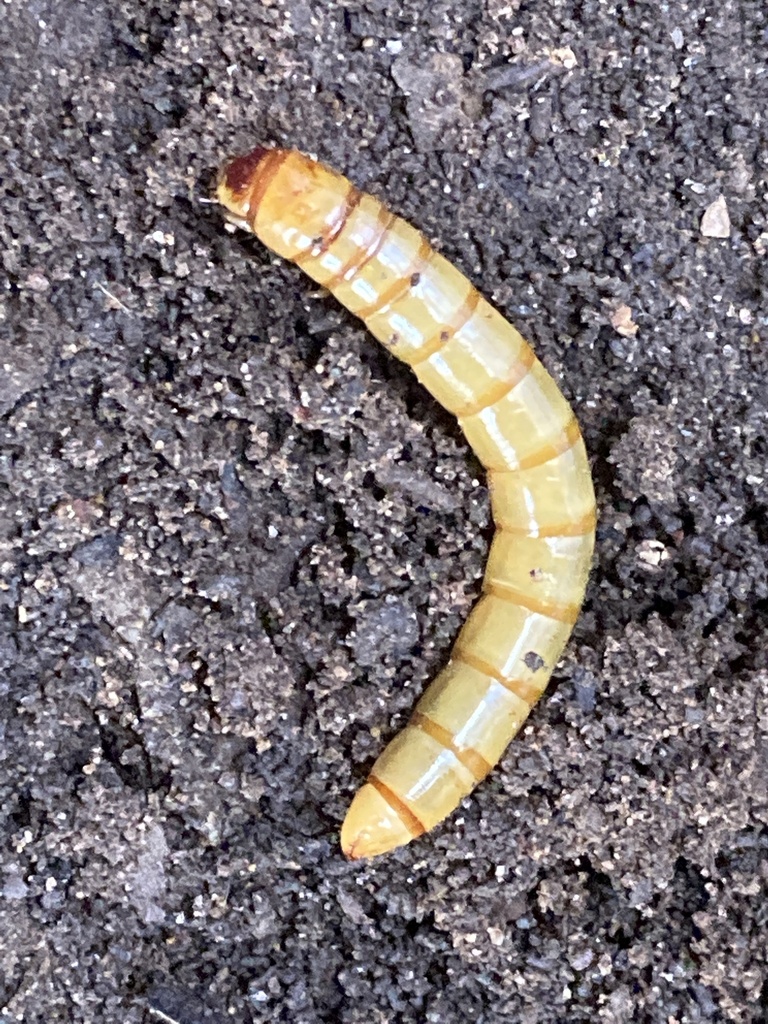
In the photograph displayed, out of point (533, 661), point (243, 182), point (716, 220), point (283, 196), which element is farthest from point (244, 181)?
point (533, 661)

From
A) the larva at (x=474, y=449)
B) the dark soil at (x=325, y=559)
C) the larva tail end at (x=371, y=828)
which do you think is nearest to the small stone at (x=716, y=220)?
the dark soil at (x=325, y=559)

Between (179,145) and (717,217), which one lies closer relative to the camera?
(179,145)

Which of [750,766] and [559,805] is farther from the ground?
[750,766]

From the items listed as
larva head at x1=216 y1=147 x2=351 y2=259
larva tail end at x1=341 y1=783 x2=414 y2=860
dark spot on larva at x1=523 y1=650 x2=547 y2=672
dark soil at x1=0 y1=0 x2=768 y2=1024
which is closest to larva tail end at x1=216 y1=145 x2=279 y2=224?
larva head at x1=216 y1=147 x2=351 y2=259

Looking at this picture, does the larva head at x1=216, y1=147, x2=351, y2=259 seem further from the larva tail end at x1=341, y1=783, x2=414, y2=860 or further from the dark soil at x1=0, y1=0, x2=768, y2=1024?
the larva tail end at x1=341, y1=783, x2=414, y2=860

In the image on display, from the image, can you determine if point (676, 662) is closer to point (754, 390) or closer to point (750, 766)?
point (750, 766)

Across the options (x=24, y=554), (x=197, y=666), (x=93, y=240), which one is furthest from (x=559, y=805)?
(x=93, y=240)

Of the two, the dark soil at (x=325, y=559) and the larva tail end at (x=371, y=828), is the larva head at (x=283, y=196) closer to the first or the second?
the dark soil at (x=325, y=559)
